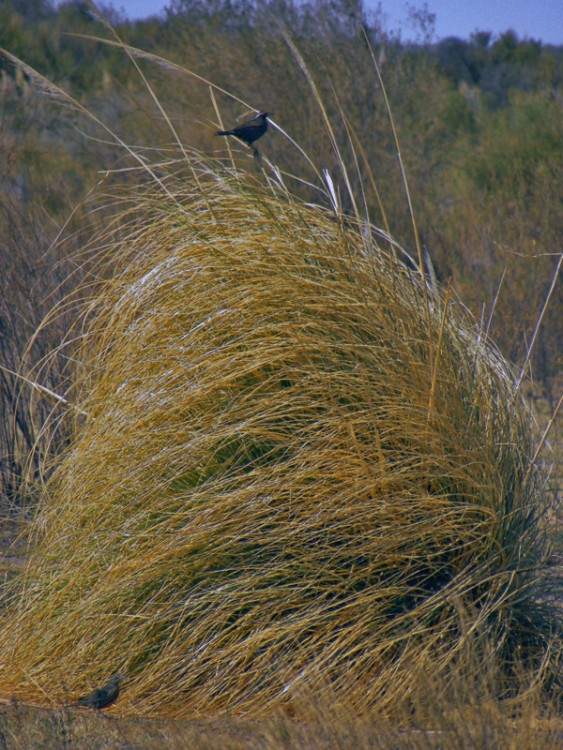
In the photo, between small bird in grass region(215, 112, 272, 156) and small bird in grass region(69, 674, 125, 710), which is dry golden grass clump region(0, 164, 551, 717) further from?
small bird in grass region(215, 112, 272, 156)

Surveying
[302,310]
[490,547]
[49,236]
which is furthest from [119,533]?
[49,236]

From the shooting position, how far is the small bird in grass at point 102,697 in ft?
8.67

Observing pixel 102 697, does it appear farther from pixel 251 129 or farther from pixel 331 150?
pixel 331 150

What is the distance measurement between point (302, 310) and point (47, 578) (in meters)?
1.37

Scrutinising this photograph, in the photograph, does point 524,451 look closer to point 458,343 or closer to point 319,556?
point 458,343

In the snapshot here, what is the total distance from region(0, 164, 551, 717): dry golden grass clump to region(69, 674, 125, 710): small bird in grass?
5 centimetres

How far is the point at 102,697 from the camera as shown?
8.68 feet

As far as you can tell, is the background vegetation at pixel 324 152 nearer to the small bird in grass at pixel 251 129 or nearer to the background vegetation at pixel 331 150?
the background vegetation at pixel 331 150

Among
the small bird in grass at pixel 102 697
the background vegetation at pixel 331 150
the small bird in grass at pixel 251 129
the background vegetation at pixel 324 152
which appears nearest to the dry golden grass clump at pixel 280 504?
the small bird in grass at pixel 102 697

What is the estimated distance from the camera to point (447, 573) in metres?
2.79

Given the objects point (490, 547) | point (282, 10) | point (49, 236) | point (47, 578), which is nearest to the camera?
point (490, 547)

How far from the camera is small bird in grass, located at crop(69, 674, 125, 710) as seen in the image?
2.64 metres

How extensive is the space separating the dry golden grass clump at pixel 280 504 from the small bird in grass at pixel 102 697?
0.05m

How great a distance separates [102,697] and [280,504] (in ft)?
2.76
